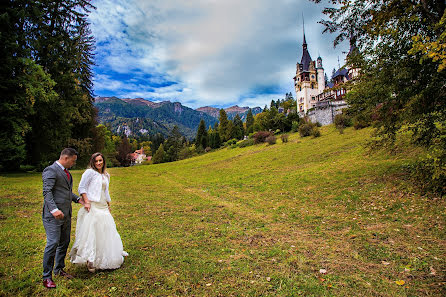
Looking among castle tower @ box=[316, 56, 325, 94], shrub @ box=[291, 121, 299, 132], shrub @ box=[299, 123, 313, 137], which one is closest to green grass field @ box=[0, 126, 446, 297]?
shrub @ box=[299, 123, 313, 137]

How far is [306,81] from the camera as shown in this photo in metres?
73.3

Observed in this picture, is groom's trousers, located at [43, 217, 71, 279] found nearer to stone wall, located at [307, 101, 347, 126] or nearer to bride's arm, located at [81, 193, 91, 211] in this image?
bride's arm, located at [81, 193, 91, 211]

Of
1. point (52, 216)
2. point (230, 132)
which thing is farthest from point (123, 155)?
point (52, 216)

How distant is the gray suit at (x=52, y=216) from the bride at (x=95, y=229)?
0.21 metres

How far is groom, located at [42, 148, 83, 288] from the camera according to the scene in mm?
3916

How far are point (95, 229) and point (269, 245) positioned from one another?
4.30 metres

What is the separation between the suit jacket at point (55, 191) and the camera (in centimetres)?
395

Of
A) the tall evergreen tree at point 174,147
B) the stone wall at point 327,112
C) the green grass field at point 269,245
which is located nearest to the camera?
the green grass field at point 269,245

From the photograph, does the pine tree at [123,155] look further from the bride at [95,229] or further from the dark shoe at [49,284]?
the dark shoe at [49,284]

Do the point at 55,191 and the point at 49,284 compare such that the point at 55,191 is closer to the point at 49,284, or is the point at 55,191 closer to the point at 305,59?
the point at 49,284

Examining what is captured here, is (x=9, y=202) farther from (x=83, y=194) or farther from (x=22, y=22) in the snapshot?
(x=22, y=22)

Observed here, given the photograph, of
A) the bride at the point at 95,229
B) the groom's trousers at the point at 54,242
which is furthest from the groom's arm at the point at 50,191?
the bride at the point at 95,229

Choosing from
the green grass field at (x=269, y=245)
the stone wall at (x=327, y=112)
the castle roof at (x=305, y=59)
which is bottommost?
the green grass field at (x=269, y=245)

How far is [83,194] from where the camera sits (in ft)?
14.5
